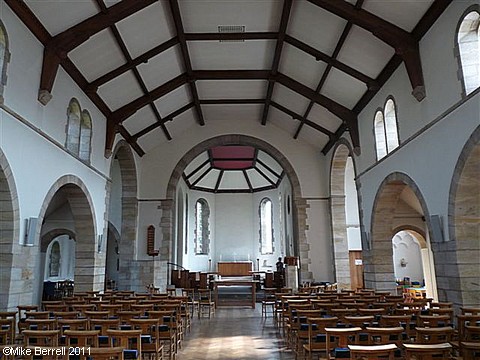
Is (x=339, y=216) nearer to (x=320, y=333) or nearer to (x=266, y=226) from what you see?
(x=266, y=226)

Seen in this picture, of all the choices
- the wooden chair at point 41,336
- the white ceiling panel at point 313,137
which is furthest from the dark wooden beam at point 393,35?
the wooden chair at point 41,336

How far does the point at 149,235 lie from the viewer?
13.3m

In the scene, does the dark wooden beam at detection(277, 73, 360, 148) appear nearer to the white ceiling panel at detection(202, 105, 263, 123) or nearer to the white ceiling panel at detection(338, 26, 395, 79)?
the white ceiling panel at detection(338, 26, 395, 79)

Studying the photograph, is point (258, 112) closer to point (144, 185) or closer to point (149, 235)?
point (144, 185)

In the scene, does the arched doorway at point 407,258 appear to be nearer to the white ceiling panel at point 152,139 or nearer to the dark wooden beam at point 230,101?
the dark wooden beam at point 230,101

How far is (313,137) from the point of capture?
13398 millimetres

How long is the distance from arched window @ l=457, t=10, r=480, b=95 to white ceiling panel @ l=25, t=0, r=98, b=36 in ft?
20.1

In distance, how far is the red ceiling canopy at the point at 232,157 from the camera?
55.6 feet

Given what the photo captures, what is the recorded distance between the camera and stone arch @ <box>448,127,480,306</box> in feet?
19.0

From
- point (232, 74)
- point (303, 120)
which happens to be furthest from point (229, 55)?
point (303, 120)

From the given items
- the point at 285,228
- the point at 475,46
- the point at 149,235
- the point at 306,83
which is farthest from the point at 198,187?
the point at 475,46

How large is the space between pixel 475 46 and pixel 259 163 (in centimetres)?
1313

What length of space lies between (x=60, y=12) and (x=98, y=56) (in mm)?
1633

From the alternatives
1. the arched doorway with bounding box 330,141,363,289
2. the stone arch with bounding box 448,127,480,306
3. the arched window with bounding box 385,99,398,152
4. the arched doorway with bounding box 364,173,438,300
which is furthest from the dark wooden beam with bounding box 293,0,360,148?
the stone arch with bounding box 448,127,480,306
